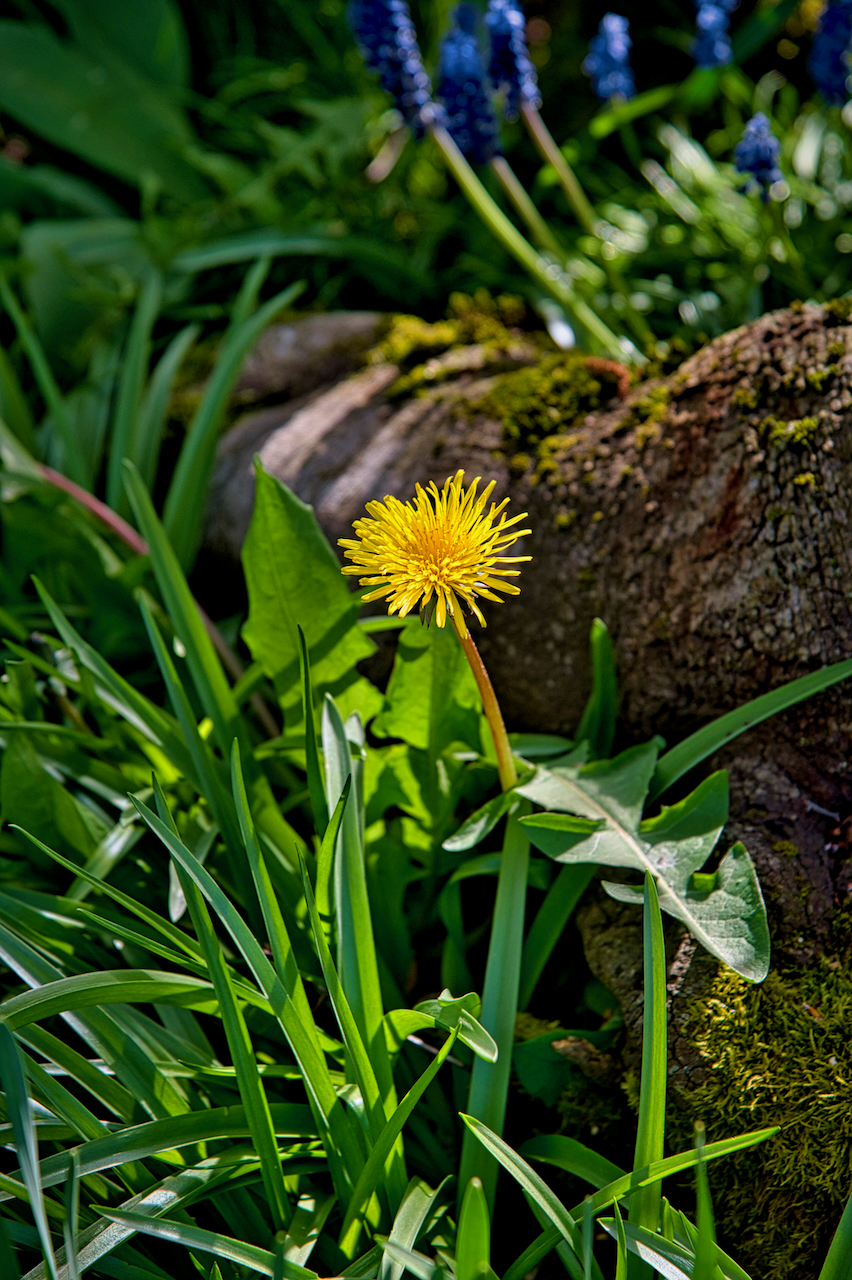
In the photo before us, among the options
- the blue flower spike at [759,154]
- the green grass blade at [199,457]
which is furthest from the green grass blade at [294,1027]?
the blue flower spike at [759,154]

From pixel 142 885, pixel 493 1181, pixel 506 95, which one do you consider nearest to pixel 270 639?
pixel 142 885

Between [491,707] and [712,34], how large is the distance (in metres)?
1.83

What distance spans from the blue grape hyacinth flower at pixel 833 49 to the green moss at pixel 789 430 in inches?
45.3

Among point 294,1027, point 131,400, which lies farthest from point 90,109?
point 294,1027

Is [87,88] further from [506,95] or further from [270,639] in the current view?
[270,639]

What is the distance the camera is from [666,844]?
118 cm

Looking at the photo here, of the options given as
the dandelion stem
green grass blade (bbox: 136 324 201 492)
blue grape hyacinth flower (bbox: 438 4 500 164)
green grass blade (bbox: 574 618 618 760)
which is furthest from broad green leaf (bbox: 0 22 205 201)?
the dandelion stem

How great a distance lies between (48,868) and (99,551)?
69 centimetres

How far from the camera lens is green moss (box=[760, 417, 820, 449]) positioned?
4.16 feet

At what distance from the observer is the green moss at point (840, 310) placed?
1334 millimetres

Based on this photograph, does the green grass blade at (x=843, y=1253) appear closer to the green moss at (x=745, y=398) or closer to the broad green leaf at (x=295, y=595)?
the broad green leaf at (x=295, y=595)

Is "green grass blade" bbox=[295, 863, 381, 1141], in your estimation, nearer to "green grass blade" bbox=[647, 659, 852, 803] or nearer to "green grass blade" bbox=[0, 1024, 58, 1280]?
"green grass blade" bbox=[0, 1024, 58, 1280]

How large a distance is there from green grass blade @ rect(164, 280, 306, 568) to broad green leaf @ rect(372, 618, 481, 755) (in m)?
0.77

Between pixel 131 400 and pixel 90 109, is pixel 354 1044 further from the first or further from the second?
pixel 90 109
